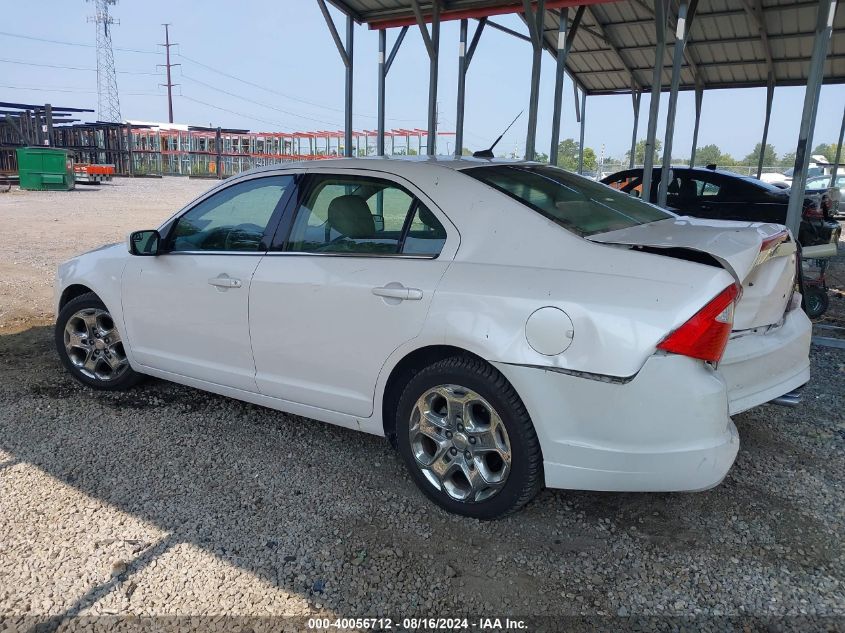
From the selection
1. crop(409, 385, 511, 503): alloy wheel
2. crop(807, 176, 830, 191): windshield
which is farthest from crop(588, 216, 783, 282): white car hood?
crop(807, 176, 830, 191): windshield

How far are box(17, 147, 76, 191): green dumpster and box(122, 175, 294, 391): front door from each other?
27.0 m

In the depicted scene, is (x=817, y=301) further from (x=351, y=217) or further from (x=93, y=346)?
(x=93, y=346)

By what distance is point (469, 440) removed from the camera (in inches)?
114

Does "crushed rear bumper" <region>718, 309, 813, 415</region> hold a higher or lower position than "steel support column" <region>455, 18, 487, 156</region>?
lower

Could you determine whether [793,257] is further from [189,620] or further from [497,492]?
[189,620]

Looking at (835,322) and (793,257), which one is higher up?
(793,257)

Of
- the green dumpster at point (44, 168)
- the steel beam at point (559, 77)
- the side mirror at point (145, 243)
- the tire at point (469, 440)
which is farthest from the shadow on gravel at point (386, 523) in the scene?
the green dumpster at point (44, 168)

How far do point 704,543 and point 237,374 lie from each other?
2.51m

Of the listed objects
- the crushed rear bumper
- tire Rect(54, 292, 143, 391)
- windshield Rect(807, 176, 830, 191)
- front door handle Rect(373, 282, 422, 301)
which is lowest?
tire Rect(54, 292, 143, 391)

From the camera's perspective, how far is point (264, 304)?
3453 mm

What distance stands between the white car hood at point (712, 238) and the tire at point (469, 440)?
0.79 meters

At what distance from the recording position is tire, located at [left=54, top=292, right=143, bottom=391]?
4.43 meters

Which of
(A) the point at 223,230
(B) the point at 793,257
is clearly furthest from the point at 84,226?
(B) the point at 793,257

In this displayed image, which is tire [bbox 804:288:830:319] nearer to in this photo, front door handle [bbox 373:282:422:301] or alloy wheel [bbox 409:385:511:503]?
alloy wheel [bbox 409:385:511:503]
